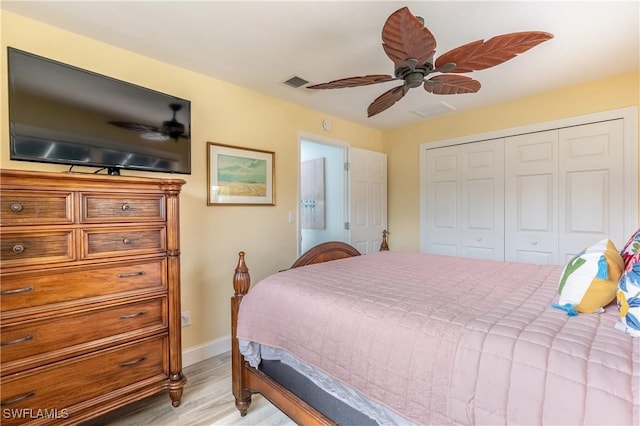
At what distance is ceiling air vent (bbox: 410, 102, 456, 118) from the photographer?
3299mm

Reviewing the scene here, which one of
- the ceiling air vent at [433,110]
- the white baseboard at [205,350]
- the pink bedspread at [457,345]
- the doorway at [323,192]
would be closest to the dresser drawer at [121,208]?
the pink bedspread at [457,345]

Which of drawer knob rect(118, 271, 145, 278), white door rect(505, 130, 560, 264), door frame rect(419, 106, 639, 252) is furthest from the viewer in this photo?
white door rect(505, 130, 560, 264)

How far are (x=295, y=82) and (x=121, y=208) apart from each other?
1.82 metres

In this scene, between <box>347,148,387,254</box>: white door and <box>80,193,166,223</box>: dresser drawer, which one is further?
<box>347,148,387,254</box>: white door

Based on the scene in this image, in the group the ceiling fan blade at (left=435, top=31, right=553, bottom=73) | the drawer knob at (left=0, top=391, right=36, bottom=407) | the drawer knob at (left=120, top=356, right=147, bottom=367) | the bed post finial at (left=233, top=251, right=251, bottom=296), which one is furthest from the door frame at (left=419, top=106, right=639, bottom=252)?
the drawer knob at (left=0, top=391, right=36, bottom=407)

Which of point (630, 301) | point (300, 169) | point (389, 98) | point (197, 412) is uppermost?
point (389, 98)

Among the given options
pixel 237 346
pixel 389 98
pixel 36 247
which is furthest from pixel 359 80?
pixel 36 247

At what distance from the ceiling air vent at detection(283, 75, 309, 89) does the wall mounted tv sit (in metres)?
0.93

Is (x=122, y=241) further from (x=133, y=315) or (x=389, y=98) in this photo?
(x=389, y=98)

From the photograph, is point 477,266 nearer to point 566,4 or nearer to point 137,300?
point 566,4

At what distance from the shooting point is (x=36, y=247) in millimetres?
1380

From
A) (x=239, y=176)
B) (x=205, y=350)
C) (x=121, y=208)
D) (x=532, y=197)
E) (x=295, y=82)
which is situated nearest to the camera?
(x=121, y=208)

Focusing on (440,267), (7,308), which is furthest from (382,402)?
(7,308)

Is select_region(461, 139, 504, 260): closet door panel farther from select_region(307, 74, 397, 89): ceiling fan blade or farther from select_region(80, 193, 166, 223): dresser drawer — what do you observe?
select_region(80, 193, 166, 223): dresser drawer
